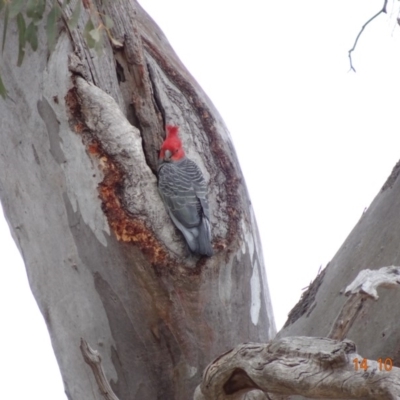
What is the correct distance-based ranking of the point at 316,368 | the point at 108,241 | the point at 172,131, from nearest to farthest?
the point at 316,368 < the point at 108,241 < the point at 172,131

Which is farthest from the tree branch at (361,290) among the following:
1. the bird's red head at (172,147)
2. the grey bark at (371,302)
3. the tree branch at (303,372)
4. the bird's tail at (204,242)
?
the bird's red head at (172,147)

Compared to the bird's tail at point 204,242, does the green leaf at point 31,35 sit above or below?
above

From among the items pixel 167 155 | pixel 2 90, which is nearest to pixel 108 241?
pixel 167 155

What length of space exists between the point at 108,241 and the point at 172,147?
1.60 ft

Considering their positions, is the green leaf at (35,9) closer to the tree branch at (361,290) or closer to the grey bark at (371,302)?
the grey bark at (371,302)

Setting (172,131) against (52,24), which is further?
(172,131)

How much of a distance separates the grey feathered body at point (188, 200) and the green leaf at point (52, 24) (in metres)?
0.56

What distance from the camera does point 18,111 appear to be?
2877mm

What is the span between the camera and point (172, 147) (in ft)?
9.78

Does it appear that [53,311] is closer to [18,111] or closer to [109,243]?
[109,243]

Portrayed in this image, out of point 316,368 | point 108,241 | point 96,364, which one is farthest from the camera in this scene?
point 108,241

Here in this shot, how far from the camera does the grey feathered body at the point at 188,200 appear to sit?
2.68m

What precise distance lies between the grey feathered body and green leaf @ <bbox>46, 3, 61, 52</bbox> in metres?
0.56

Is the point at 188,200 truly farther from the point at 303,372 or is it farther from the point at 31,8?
the point at 303,372
